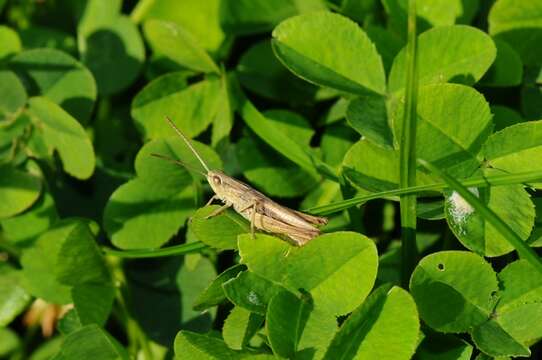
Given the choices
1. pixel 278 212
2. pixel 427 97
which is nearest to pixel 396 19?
pixel 427 97

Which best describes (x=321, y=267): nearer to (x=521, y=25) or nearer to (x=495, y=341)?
(x=495, y=341)

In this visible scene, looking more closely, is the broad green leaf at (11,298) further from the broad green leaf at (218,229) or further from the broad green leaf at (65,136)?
the broad green leaf at (218,229)

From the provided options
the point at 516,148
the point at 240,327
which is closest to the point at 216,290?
the point at 240,327

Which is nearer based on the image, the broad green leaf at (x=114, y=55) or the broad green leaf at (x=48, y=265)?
the broad green leaf at (x=48, y=265)

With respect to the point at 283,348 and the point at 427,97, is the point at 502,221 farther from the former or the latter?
the point at 283,348

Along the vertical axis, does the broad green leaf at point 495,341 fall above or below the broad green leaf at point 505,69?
below

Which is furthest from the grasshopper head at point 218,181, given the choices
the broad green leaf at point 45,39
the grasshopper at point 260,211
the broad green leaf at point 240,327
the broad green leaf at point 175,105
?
the broad green leaf at point 45,39
